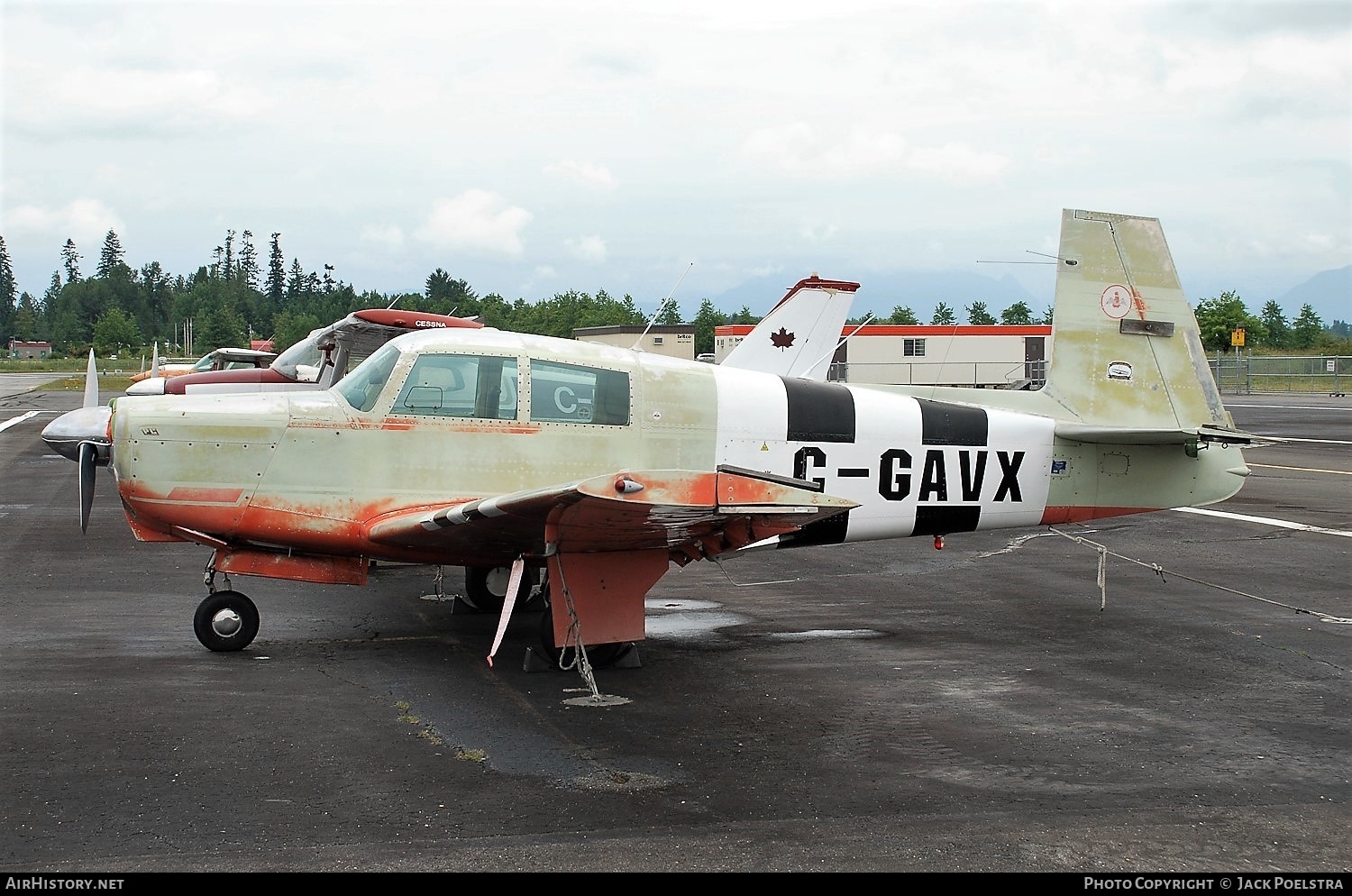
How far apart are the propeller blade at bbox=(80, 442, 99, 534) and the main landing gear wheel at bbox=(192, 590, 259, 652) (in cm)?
121

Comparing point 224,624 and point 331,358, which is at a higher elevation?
point 331,358

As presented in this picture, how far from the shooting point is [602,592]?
7742 mm

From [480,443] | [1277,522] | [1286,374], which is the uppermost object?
[1286,374]

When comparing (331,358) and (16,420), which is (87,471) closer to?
(331,358)

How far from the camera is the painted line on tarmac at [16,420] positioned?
31173mm

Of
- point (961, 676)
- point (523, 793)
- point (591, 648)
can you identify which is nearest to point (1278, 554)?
point (961, 676)

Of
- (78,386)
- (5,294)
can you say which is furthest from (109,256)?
(78,386)

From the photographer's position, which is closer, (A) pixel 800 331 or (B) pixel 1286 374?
(A) pixel 800 331

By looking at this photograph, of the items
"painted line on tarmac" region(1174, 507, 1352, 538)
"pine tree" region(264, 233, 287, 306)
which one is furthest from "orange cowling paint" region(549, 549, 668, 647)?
"pine tree" region(264, 233, 287, 306)

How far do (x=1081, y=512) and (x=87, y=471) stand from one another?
796 cm

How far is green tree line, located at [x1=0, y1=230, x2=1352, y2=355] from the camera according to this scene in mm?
84312

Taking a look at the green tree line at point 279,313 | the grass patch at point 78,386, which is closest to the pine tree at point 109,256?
the green tree line at point 279,313

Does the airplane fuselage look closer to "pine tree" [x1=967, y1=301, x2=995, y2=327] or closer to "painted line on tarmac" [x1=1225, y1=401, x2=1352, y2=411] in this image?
"painted line on tarmac" [x1=1225, y1=401, x2=1352, y2=411]
